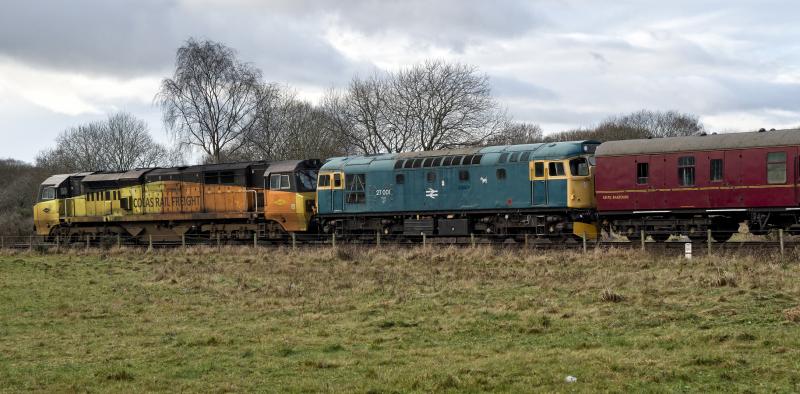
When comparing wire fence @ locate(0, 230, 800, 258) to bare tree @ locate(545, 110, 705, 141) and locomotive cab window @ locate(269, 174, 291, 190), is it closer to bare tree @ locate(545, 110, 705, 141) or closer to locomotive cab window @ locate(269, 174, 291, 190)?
locomotive cab window @ locate(269, 174, 291, 190)

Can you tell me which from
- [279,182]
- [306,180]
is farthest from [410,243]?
[279,182]

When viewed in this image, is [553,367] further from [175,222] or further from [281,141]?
[281,141]

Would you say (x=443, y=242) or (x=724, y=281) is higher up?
(x=443, y=242)

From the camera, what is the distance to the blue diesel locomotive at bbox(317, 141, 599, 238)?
105 ft

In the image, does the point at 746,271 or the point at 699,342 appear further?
the point at 746,271

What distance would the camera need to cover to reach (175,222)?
147ft

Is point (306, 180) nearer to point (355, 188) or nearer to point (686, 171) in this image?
point (355, 188)

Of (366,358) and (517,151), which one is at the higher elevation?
(517,151)

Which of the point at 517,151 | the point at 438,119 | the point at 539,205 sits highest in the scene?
the point at 438,119

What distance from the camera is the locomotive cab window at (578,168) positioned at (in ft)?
105

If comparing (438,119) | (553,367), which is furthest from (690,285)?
(438,119)

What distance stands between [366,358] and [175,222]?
32609mm

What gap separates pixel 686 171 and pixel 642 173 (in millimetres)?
1601

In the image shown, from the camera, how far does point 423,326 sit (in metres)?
17.5
